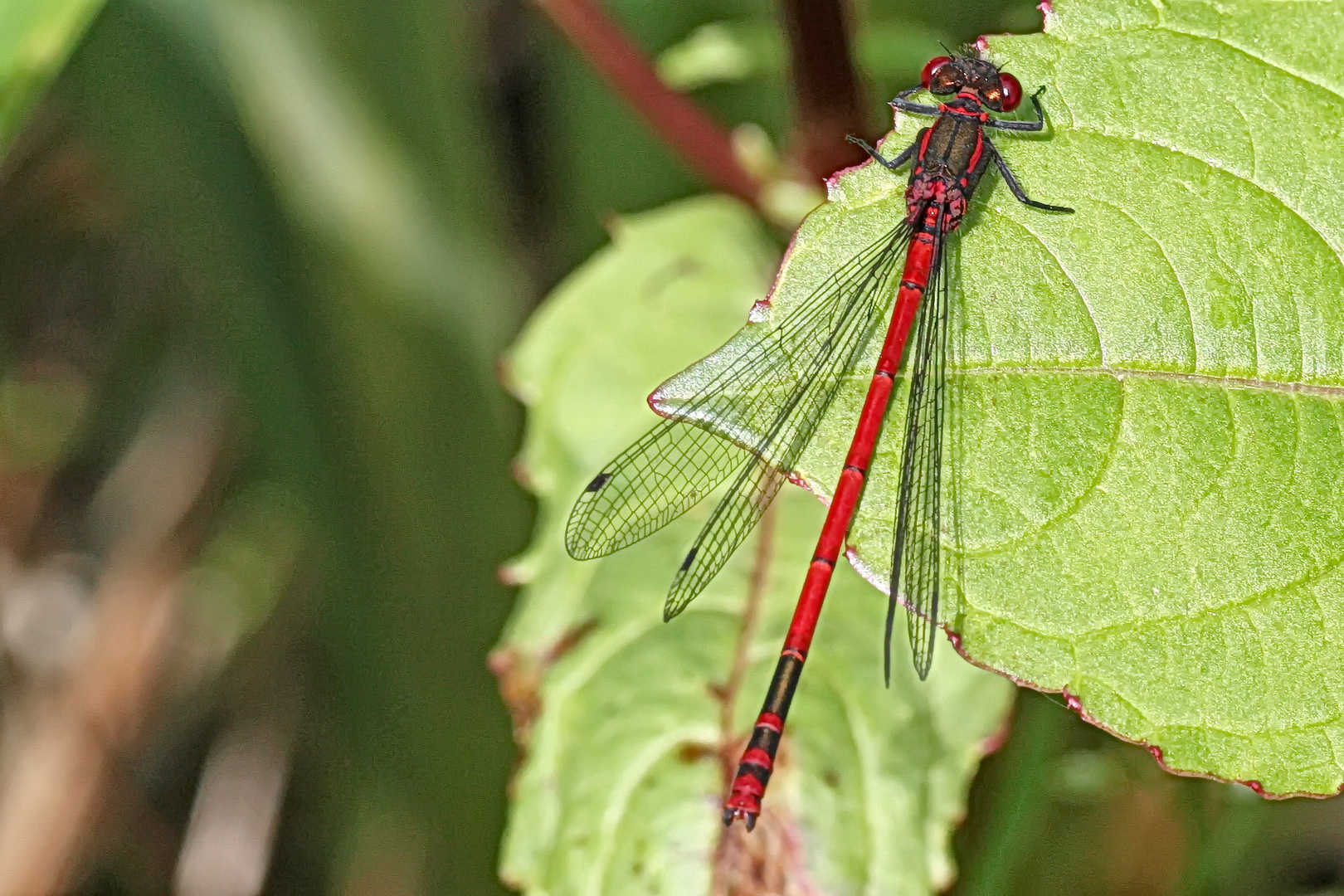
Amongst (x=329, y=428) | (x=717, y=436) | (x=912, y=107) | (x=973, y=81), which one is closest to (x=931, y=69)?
(x=973, y=81)

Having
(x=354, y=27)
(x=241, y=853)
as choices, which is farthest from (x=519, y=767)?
(x=354, y=27)

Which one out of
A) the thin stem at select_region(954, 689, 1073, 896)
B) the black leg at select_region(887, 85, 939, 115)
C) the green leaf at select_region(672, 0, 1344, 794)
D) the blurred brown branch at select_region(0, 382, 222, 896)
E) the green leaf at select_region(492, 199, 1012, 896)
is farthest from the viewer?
the blurred brown branch at select_region(0, 382, 222, 896)

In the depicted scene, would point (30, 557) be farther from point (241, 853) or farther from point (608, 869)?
point (608, 869)

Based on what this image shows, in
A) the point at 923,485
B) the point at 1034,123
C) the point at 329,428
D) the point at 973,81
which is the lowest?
the point at 329,428

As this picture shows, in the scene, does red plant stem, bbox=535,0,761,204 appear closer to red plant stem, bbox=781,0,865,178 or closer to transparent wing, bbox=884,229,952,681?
red plant stem, bbox=781,0,865,178

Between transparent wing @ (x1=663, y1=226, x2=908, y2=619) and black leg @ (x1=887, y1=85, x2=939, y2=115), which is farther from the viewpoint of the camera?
black leg @ (x1=887, y1=85, x2=939, y2=115)

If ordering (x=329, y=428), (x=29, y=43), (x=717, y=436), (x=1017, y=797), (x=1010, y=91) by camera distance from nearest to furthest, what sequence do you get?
(x=717, y=436) → (x=29, y=43) → (x=1010, y=91) → (x=1017, y=797) → (x=329, y=428)

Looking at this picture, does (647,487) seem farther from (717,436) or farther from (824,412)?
(824,412)

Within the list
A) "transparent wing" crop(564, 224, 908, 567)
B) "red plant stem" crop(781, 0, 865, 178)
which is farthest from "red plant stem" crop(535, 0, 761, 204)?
"transparent wing" crop(564, 224, 908, 567)
